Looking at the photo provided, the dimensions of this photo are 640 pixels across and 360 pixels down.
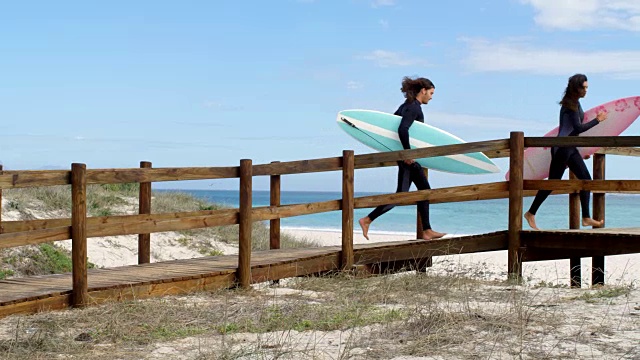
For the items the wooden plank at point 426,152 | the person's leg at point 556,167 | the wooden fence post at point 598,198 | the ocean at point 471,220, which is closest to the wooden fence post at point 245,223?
the wooden plank at point 426,152

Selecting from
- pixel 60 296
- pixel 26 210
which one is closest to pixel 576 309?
pixel 60 296

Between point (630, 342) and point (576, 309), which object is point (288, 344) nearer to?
point (630, 342)

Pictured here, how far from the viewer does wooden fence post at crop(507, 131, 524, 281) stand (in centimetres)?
991

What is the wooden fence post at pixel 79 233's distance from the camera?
7.36 metres

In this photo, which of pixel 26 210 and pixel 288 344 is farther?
pixel 26 210

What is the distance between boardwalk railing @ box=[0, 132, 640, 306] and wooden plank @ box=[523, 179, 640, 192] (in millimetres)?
12

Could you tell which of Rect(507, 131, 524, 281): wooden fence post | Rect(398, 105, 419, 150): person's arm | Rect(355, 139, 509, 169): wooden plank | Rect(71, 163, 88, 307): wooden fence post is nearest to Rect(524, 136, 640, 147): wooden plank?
Rect(507, 131, 524, 281): wooden fence post

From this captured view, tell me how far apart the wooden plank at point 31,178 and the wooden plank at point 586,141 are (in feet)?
18.4

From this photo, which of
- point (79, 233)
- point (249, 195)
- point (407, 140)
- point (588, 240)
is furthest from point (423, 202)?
point (79, 233)

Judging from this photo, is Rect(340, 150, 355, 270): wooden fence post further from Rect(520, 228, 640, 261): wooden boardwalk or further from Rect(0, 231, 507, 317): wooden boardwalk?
Rect(520, 228, 640, 261): wooden boardwalk

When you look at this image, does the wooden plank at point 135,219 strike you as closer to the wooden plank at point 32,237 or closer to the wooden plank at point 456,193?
the wooden plank at point 32,237

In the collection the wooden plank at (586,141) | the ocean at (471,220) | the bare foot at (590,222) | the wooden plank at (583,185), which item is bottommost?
the ocean at (471,220)

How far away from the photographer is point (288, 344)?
18.3ft

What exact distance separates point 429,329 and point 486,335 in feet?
1.37
